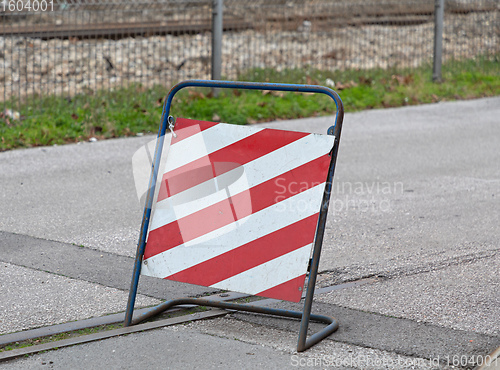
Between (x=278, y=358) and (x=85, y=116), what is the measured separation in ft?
21.1

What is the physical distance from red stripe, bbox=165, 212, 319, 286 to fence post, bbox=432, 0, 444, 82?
10182 mm

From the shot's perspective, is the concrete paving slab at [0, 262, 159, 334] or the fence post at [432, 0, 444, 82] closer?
the concrete paving slab at [0, 262, 159, 334]

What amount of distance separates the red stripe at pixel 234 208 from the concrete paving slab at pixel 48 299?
0.46m

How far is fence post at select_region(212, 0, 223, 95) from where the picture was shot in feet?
35.0

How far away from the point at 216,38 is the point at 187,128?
701 centimetres

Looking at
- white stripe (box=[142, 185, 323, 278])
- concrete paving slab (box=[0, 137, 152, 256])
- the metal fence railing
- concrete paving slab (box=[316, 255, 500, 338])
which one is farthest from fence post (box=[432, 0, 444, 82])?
white stripe (box=[142, 185, 323, 278])

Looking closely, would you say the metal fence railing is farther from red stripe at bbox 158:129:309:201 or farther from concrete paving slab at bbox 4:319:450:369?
concrete paving slab at bbox 4:319:450:369

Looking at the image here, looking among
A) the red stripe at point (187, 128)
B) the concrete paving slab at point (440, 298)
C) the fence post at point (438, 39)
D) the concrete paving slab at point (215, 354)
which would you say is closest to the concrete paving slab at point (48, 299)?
the concrete paving slab at point (215, 354)

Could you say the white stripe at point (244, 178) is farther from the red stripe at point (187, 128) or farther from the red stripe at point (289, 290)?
the red stripe at point (289, 290)

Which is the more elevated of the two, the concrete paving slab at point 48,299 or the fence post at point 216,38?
the fence post at point 216,38

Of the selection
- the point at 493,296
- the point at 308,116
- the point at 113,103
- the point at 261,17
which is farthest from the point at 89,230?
the point at 261,17

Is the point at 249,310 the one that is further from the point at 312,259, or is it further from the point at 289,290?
the point at 312,259

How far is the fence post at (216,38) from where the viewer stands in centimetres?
1068

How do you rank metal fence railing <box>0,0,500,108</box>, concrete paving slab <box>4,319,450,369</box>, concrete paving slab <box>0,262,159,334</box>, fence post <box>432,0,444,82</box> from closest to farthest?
concrete paving slab <box>4,319,450,369</box>
concrete paving slab <box>0,262,159,334</box>
metal fence railing <box>0,0,500,108</box>
fence post <box>432,0,444,82</box>
